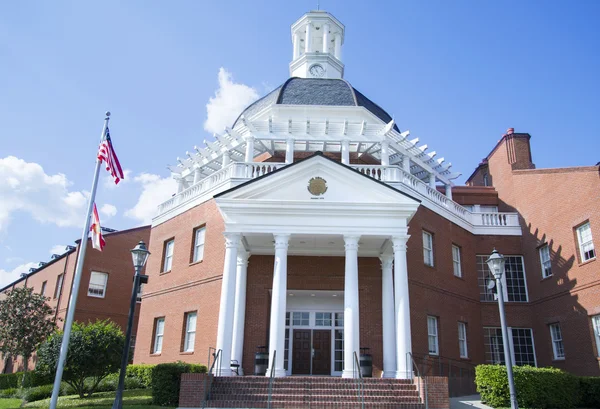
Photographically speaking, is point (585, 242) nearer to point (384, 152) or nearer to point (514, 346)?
point (514, 346)

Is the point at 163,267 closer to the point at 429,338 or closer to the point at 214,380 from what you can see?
the point at 214,380

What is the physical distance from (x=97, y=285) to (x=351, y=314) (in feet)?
73.1

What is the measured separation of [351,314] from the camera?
17.3 m

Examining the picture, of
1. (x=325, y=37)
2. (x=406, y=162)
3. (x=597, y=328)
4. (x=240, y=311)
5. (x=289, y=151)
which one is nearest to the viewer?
(x=240, y=311)

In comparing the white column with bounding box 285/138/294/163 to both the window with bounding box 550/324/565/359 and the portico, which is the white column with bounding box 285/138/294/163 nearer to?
the portico

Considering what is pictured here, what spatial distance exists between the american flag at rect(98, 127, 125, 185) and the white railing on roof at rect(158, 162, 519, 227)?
5531 millimetres

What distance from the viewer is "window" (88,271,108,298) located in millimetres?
33344

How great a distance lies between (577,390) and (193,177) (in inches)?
804

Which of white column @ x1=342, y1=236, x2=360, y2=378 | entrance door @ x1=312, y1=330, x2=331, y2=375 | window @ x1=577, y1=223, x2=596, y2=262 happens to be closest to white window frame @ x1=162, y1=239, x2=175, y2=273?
entrance door @ x1=312, y1=330, x2=331, y2=375

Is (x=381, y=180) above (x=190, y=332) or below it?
above

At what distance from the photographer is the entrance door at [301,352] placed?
20.8 meters

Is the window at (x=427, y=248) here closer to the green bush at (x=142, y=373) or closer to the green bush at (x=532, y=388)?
the green bush at (x=532, y=388)

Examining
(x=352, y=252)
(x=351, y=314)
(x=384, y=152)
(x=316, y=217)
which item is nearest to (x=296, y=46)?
(x=384, y=152)

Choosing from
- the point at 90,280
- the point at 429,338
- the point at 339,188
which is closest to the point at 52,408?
the point at 339,188
